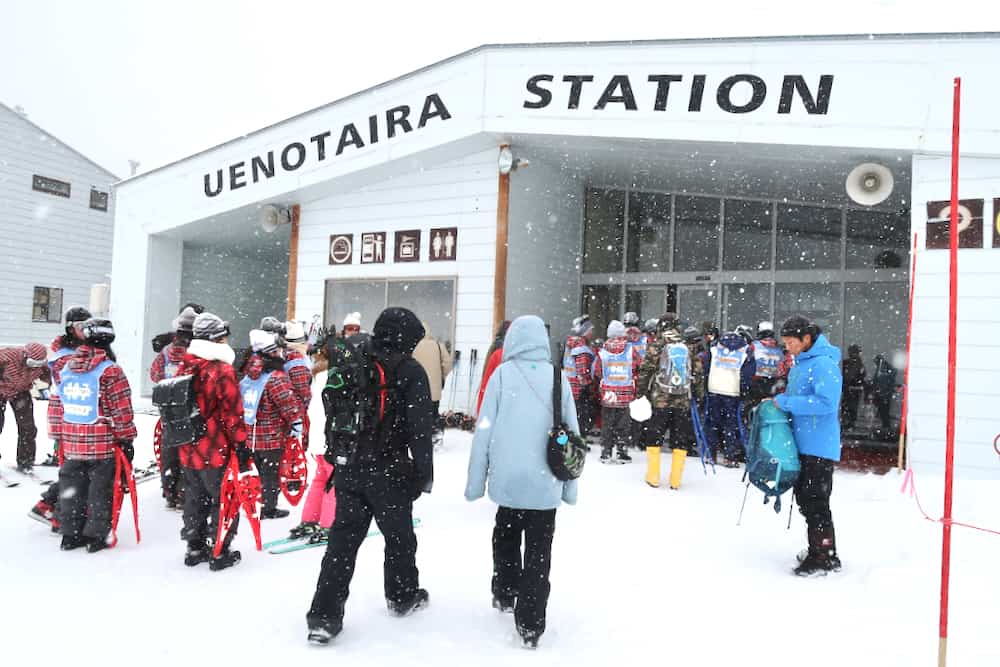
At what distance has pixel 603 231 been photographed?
12.4 m

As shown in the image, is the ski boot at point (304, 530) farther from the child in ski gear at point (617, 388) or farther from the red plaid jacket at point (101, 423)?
the child in ski gear at point (617, 388)

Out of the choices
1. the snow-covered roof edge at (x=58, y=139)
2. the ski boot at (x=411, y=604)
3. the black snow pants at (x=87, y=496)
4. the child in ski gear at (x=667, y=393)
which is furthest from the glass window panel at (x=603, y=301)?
the snow-covered roof edge at (x=58, y=139)

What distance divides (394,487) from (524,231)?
303 inches

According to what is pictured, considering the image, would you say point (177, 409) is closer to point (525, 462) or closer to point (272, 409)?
point (272, 409)

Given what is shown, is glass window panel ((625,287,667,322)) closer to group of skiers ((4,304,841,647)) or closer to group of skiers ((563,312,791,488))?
group of skiers ((563,312,791,488))

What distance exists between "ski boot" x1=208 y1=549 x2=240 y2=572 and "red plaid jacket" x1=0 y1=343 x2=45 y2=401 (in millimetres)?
3993

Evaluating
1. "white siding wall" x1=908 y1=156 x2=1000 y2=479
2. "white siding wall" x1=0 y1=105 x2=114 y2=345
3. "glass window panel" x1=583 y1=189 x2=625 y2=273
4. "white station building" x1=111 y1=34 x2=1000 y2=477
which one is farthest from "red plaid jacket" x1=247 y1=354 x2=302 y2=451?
"white siding wall" x1=0 y1=105 x2=114 y2=345

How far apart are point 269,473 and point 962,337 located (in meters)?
7.09

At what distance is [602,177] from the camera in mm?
11781

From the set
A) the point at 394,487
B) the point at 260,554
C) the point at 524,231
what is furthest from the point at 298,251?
the point at 394,487

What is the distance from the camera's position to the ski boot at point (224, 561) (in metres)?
4.27

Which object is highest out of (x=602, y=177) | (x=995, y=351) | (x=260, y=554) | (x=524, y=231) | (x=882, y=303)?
(x=602, y=177)

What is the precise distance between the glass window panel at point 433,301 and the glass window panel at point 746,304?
4.78m

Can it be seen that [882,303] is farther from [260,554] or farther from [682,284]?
[260,554]
